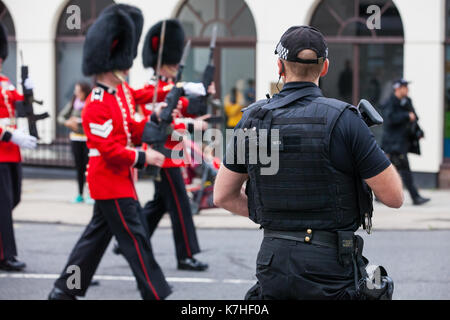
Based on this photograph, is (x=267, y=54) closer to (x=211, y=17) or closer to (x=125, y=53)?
(x=211, y=17)

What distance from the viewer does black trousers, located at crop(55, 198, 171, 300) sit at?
6.24 meters

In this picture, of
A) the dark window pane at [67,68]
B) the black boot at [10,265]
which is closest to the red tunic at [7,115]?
the black boot at [10,265]

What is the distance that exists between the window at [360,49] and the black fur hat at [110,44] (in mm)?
8340

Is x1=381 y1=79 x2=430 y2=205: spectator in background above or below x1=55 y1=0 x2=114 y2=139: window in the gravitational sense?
below

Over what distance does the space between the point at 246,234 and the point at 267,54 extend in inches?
222

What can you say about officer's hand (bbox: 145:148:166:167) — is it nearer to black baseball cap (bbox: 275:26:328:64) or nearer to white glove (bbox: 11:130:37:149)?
white glove (bbox: 11:130:37:149)

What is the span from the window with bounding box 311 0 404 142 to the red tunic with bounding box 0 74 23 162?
753cm

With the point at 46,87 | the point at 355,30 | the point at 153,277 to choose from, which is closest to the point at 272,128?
the point at 153,277

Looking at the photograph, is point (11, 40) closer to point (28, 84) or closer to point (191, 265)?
point (28, 84)

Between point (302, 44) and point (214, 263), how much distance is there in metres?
5.06

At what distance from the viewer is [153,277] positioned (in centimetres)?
628

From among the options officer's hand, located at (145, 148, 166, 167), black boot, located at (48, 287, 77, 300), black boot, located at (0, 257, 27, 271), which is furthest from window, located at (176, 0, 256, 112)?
black boot, located at (48, 287, 77, 300)
